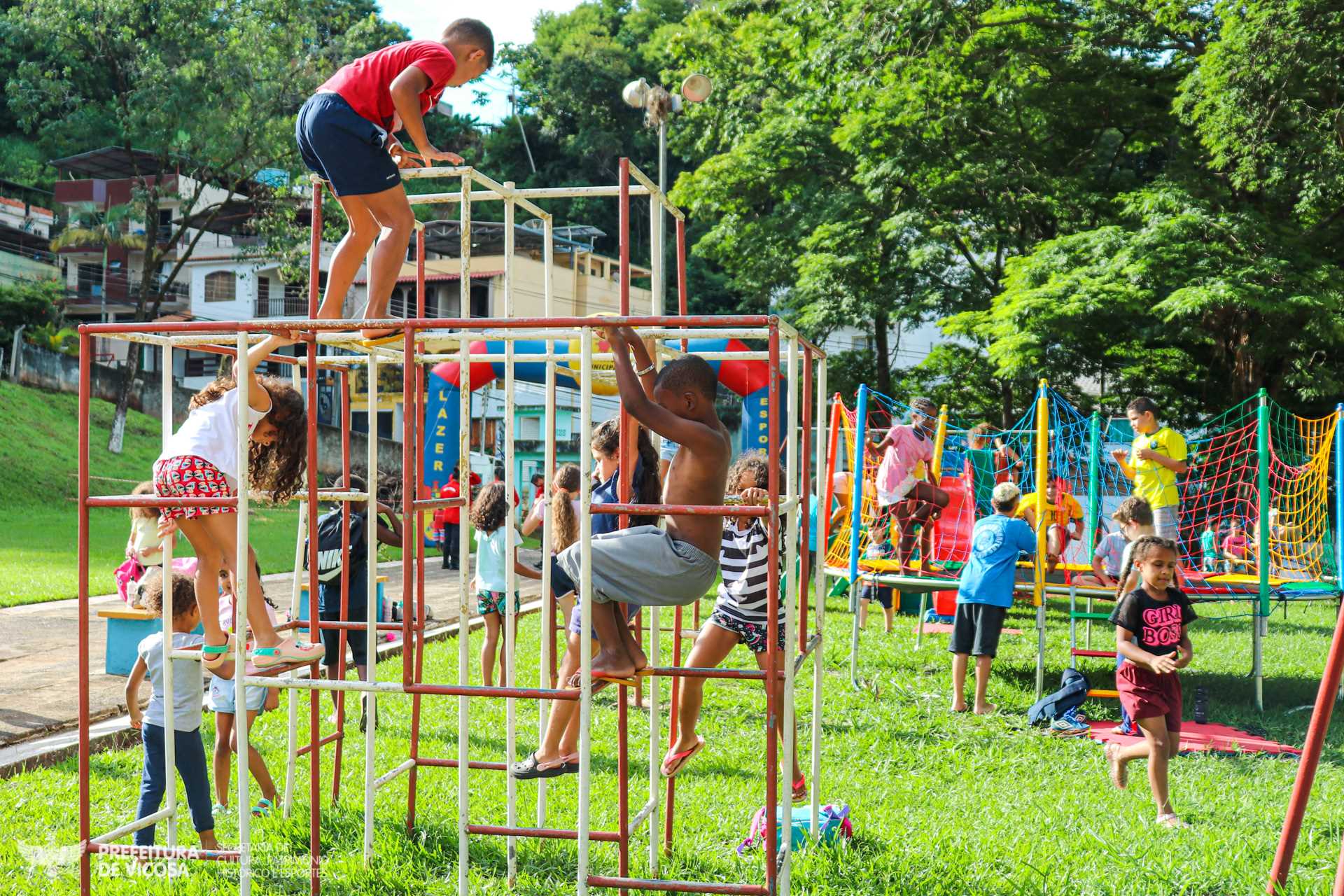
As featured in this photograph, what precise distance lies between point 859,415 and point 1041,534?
6.64 ft

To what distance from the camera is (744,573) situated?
4.70 metres

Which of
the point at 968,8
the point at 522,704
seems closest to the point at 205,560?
the point at 522,704

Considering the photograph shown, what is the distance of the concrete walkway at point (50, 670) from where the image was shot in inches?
267

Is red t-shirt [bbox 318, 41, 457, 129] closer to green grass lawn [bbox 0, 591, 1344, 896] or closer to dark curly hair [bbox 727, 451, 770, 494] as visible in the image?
dark curly hair [bbox 727, 451, 770, 494]

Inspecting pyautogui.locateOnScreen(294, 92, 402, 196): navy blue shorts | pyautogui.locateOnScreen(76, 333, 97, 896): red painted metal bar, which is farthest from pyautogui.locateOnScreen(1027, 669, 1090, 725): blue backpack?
pyautogui.locateOnScreen(76, 333, 97, 896): red painted metal bar

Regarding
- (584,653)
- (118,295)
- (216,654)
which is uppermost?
(118,295)

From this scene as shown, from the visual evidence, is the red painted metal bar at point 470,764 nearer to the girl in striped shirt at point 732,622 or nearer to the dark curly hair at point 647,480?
the girl in striped shirt at point 732,622

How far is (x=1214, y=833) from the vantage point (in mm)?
5059

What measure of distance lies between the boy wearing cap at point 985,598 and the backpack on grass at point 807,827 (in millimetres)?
3255

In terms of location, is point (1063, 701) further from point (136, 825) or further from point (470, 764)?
point (136, 825)

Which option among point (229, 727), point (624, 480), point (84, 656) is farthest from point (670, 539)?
point (229, 727)

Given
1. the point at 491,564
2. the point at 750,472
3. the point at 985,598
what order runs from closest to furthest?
the point at 750,472
the point at 491,564
the point at 985,598

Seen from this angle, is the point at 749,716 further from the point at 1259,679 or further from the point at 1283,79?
the point at 1283,79

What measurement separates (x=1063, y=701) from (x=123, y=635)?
21.1 feet
